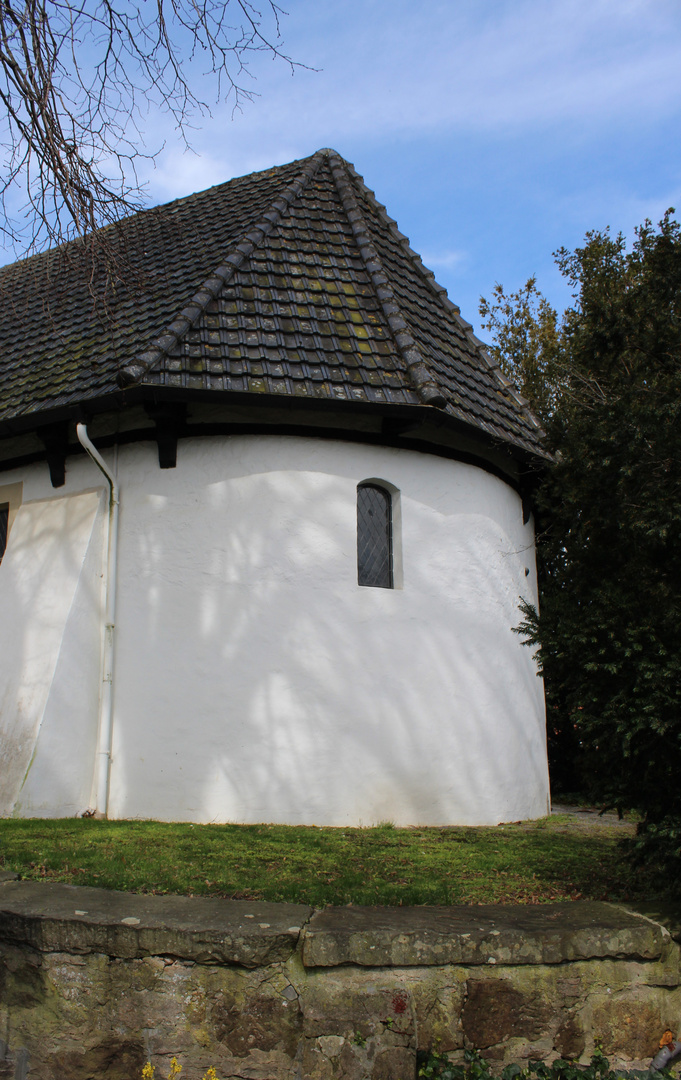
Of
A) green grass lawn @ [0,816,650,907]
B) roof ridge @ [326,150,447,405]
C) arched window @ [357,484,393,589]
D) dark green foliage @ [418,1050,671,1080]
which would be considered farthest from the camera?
arched window @ [357,484,393,589]

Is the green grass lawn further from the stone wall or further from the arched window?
the arched window

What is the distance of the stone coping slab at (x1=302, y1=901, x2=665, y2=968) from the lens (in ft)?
11.1

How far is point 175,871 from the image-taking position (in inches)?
185

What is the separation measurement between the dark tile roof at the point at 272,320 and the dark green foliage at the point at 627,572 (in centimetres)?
270

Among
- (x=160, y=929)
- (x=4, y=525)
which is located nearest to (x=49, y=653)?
(x=4, y=525)

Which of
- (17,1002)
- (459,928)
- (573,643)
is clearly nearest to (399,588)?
(573,643)

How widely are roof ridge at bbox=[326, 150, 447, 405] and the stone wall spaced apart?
495 centimetres

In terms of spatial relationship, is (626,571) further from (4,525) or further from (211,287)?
(4,525)

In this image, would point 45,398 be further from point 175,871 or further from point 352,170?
point 352,170

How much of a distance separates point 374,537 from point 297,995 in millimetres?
4909

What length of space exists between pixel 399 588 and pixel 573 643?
3.44 metres

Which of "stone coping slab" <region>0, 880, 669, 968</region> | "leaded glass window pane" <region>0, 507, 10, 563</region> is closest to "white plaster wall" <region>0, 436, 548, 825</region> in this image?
"leaded glass window pane" <region>0, 507, 10, 563</region>

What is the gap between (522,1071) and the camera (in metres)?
3.33

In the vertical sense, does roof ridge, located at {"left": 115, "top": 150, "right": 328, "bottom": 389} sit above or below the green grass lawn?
above
